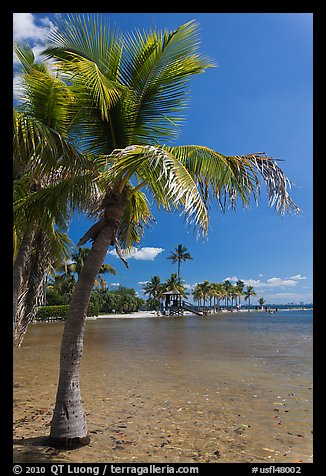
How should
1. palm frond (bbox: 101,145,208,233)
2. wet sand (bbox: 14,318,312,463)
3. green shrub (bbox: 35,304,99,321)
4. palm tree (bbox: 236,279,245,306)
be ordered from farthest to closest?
palm tree (bbox: 236,279,245,306) → green shrub (bbox: 35,304,99,321) → wet sand (bbox: 14,318,312,463) → palm frond (bbox: 101,145,208,233)

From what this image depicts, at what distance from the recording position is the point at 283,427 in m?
7.99

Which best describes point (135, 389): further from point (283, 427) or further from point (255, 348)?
point (255, 348)

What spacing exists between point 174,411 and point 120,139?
6.45 meters

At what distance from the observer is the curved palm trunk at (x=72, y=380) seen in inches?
234

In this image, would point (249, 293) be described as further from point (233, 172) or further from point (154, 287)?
point (233, 172)

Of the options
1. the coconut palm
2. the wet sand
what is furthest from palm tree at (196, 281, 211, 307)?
the coconut palm

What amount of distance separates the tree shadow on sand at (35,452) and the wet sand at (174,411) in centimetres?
2

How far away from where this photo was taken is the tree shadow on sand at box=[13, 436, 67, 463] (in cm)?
553

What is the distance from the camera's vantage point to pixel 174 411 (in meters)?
9.20

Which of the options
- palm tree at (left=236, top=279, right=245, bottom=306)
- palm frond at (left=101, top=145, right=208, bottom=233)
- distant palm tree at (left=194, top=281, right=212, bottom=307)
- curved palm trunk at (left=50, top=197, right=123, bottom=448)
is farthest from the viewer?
palm tree at (left=236, top=279, right=245, bottom=306)

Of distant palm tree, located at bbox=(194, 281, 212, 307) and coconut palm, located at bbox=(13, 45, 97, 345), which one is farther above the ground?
coconut palm, located at bbox=(13, 45, 97, 345)

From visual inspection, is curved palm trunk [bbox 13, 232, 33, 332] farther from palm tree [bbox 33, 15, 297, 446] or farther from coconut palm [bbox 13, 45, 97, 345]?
palm tree [bbox 33, 15, 297, 446]

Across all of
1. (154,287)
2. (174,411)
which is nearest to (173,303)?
(154,287)

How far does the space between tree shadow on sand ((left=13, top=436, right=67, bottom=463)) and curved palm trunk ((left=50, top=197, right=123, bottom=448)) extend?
189mm
